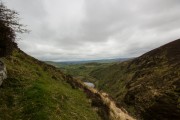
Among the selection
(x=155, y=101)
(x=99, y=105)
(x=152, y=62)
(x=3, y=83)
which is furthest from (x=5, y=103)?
(x=152, y=62)

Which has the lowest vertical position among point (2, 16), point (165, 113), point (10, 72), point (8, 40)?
point (165, 113)

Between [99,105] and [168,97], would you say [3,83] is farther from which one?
[168,97]

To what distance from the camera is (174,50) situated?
335 feet

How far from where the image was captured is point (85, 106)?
2197cm

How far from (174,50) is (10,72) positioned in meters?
91.9

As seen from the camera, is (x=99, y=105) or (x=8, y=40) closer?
(x=8, y=40)

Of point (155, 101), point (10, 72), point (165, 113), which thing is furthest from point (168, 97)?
point (10, 72)

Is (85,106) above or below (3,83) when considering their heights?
below

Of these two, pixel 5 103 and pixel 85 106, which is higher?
pixel 5 103

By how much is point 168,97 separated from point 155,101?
299cm

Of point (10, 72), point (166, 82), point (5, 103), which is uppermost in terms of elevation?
point (10, 72)

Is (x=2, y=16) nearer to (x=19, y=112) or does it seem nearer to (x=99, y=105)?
(x=19, y=112)

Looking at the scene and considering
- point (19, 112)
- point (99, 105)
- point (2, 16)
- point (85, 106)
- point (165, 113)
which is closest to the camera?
point (19, 112)

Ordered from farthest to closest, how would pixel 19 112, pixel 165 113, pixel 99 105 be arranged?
pixel 165 113 → pixel 99 105 → pixel 19 112
